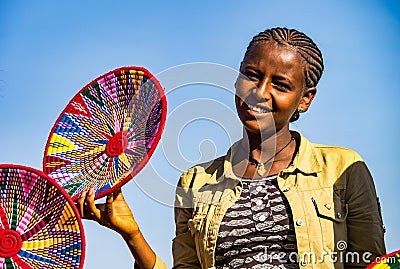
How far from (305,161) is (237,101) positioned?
1.20 feet

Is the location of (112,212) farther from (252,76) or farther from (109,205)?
(252,76)

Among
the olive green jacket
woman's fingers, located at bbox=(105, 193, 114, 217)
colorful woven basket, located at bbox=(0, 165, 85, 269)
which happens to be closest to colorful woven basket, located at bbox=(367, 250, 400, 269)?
the olive green jacket

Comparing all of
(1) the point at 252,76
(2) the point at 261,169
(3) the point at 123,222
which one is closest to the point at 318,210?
(2) the point at 261,169

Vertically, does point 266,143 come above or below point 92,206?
above

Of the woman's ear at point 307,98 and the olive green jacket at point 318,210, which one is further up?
the woman's ear at point 307,98

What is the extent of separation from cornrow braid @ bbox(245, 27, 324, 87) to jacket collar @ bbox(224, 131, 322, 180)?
24cm

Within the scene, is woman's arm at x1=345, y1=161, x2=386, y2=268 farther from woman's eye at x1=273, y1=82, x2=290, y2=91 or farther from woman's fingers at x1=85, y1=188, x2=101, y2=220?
woman's fingers at x1=85, y1=188, x2=101, y2=220

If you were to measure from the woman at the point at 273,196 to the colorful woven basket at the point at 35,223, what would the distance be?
11 centimetres

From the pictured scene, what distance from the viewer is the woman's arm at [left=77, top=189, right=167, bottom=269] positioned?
2.62 meters

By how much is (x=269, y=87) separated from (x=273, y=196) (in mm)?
423

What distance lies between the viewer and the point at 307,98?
2629mm

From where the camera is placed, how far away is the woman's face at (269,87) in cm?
246

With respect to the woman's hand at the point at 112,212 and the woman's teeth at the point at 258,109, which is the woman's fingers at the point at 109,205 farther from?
the woman's teeth at the point at 258,109


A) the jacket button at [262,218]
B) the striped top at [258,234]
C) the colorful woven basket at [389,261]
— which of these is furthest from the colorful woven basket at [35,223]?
the colorful woven basket at [389,261]
